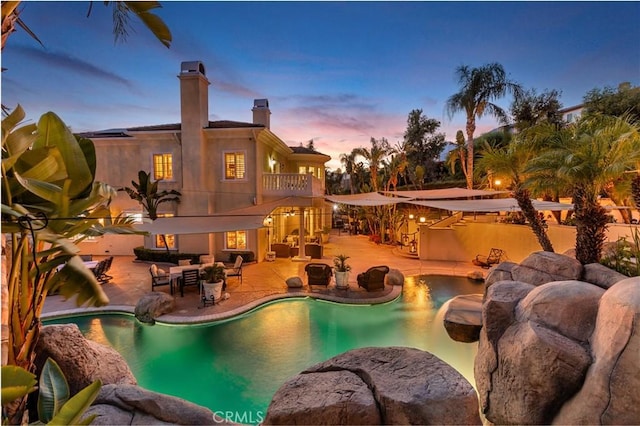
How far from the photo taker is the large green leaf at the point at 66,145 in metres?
2.24

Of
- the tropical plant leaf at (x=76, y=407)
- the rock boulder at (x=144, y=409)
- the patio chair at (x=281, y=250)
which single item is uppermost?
the tropical plant leaf at (x=76, y=407)

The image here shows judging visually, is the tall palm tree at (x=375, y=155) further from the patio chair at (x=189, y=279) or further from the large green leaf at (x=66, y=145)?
the large green leaf at (x=66, y=145)

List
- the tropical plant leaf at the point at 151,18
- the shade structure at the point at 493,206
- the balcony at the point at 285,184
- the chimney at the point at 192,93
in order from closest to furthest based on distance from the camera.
Result: the tropical plant leaf at the point at 151,18 < the shade structure at the point at 493,206 < the chimney at the point at 192,93 < the balcony at the point at 285,184

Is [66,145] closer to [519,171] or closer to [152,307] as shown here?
[152,307]

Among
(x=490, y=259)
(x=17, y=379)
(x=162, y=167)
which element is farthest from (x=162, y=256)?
(x=490, y=259)

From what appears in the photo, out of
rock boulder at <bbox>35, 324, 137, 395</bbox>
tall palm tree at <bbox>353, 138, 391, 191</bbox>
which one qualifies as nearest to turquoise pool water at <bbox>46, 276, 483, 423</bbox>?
rock boulder at <bbox>35, 324, 137, 395</bbox>

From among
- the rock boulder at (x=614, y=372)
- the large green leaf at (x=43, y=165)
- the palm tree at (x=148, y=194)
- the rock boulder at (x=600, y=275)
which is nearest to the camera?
the large green leaf at (x=43, y=165)

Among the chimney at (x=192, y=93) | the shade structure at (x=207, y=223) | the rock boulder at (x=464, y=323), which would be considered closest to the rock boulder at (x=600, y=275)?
the rock boulder at (x=464, y=323)

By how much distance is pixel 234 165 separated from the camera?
53.8 ft

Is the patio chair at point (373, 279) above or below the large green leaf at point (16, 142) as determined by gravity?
below

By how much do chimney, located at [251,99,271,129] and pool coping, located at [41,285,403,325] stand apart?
12551 mm

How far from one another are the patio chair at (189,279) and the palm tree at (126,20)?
9427 millimetres

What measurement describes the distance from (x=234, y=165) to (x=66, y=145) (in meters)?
14.5

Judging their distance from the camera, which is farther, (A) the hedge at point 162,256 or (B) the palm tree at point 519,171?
(A) the hedge at point 162,256
